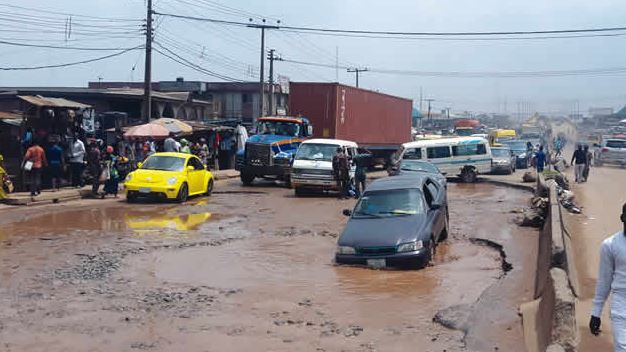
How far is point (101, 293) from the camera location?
9805 millimetres

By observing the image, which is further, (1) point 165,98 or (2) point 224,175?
(1) point 165,98

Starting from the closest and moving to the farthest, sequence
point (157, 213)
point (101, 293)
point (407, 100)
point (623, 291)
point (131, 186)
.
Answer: point (623, 291), point (101, 293), point (157, 213), point (131, 186), point (407, 100)

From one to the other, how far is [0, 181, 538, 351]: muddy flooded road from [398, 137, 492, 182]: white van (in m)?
14.4

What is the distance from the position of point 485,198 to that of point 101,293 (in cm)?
1778

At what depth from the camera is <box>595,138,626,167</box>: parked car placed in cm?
4462

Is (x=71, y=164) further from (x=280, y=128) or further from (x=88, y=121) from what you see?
(x=280, y=128)

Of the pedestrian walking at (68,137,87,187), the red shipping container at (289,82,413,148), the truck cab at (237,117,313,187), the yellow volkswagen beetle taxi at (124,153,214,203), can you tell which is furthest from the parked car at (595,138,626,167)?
the pedestrian walking at (68,137,87,187)

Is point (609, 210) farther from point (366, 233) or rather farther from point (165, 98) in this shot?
point (165, 98)

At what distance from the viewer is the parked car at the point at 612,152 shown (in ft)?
146

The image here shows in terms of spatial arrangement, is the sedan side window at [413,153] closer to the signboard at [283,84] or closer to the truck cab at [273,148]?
the truck cab at [273,148]

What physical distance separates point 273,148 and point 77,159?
7.18 metres

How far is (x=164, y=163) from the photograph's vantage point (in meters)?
21.8

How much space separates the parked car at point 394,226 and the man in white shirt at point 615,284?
237 inches

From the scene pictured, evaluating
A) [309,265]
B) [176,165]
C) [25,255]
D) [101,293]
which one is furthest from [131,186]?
[101,293]
